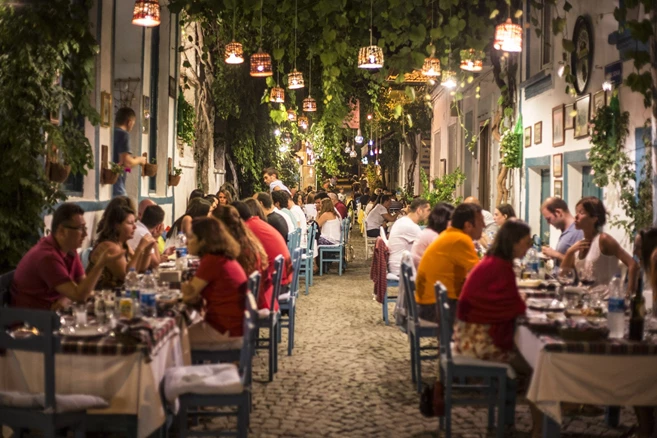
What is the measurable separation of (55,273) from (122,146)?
5195 millimetres

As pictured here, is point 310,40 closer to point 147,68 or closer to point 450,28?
point 147,68

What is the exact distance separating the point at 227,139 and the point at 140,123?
742 centimetres

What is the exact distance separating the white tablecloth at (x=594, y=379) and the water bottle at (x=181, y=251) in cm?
424

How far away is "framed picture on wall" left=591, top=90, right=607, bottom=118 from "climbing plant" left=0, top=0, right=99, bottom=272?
5452mm

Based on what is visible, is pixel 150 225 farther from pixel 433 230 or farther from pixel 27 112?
pixel 433 230

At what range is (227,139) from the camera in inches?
770

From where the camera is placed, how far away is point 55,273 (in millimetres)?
5602

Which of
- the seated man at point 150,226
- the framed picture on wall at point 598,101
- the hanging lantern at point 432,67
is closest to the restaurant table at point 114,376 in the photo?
the seated man at point 150,226

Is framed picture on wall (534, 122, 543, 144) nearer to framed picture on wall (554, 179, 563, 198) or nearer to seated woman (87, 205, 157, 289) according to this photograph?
framed picture on wall (554, 179, 563, 198)

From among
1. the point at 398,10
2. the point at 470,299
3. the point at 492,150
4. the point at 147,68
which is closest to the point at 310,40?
the point at 492,150

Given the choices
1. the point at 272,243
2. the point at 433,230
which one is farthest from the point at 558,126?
the point at 272,243

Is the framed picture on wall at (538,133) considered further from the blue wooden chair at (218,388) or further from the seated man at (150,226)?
the blue wooden chair at (218,388)

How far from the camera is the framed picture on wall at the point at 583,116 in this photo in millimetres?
10023

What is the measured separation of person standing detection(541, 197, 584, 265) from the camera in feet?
29.5
